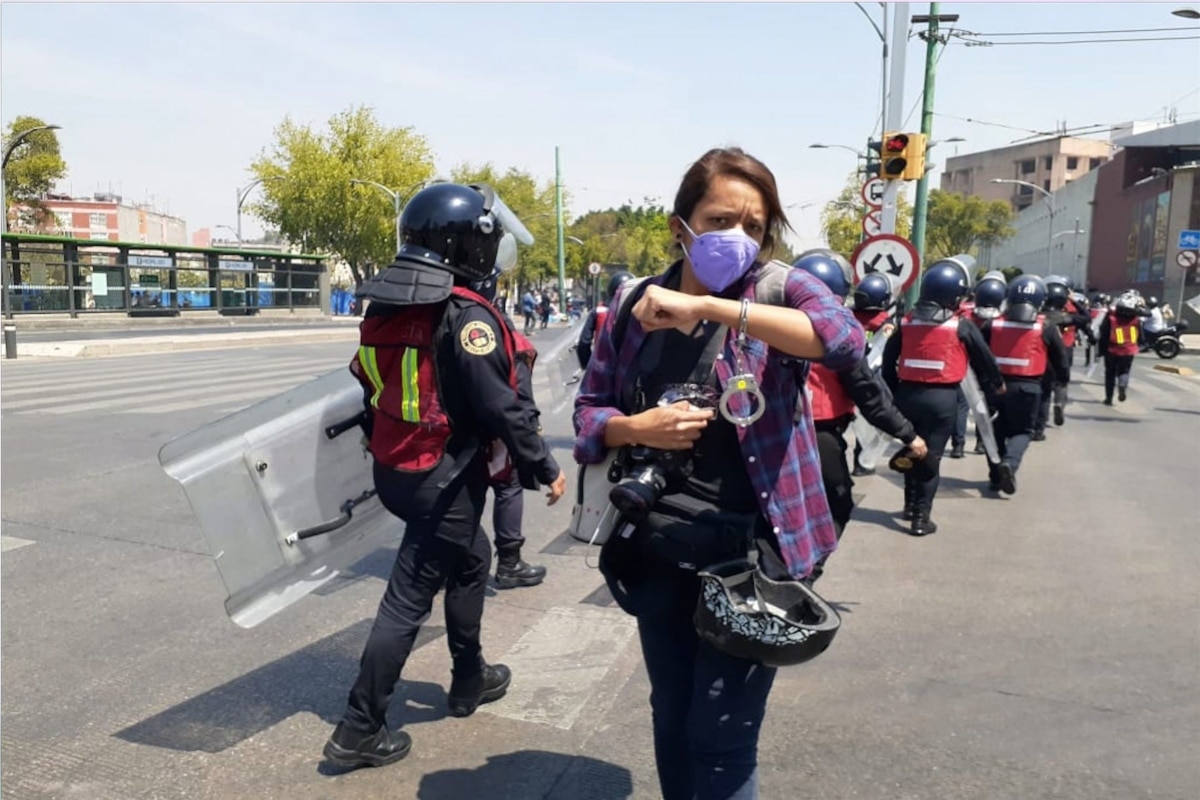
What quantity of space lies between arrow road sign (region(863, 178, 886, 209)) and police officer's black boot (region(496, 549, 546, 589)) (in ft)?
25.9

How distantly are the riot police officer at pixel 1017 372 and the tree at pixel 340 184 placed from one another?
42777 millimetres

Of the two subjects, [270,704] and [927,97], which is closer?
[270,704]

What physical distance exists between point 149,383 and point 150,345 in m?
8.37

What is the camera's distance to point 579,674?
3.88 meters

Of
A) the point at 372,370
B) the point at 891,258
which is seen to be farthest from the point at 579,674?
the point at 891,258

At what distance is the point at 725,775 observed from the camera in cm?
219

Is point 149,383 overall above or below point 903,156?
below

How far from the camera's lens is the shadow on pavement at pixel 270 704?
3330mm

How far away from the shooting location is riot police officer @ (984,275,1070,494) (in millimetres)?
7793

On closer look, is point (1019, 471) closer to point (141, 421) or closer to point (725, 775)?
point (725, 775)

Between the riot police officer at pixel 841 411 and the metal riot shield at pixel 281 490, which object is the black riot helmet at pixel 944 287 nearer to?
the riot police officer at pixel 841 411

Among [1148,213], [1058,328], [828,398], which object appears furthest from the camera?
[1148,213]

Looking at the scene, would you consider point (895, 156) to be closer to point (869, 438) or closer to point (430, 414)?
point (869, 438)

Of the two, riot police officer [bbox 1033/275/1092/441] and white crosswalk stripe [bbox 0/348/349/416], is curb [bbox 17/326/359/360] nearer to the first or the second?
white crosswalk stripe [bbox 0/348/349/416]
